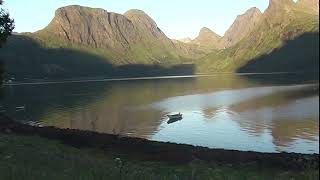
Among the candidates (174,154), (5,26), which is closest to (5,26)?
(5,26)

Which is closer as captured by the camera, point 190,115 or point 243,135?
point 243,135

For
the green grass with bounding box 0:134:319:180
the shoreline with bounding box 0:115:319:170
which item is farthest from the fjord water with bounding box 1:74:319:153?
the green grass with bounding box 0:134:319:180

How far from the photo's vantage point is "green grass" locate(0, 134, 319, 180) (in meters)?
8.43

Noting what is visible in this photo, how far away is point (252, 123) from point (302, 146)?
26.9m

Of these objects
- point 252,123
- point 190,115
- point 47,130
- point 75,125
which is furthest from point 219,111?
point 47,130

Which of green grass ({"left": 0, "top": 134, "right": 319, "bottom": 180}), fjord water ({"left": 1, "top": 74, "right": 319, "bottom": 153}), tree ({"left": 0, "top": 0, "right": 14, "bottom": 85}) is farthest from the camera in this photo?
fjord water ({"left": 1, "top": 74, "right": 319, "bottom": 153})

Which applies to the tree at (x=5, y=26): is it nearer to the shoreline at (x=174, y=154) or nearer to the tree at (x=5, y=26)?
the tree at (x=5, y=26)

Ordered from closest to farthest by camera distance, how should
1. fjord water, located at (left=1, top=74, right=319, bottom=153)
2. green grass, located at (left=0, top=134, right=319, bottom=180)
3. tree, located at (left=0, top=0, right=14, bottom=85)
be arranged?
1. green grass, located at (left=0, top=134, right=319, bottom=180)
2. tree, located at (left=0, top=0, right=14, bottom=85)
3. fjord water, located at (left=1, top=74, right=319, bottom=153)

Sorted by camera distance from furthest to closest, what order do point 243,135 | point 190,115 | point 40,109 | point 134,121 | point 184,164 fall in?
point 40,109 < point 190,115 < point 134,121 < point 243,135 < point 184,164

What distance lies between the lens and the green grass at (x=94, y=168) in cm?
843

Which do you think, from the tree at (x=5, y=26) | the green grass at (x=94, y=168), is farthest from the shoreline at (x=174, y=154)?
the tree at (x=5, y=26)

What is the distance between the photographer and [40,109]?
12762 centimetres

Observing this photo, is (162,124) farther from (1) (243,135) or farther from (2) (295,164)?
(2) (295,164)

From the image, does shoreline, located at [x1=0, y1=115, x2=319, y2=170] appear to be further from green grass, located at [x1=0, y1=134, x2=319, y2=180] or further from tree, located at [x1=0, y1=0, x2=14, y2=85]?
tree, located at [x1=0, y1=0, x2=14, y2=85]
